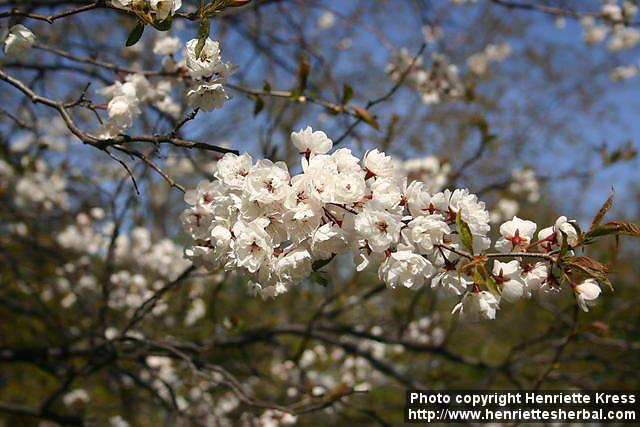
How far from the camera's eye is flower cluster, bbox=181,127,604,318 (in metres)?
1.18

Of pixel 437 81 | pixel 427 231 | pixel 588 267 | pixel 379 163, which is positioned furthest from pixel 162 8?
pixel 437 81

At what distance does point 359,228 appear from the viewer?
1.14 metres

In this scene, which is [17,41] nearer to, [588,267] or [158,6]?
[158,6]

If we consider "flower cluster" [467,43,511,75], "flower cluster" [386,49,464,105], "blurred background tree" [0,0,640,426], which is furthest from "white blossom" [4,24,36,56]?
"flower cluster" [467,43,511,75]

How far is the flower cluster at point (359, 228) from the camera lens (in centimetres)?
118

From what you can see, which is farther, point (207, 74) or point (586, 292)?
point (207, 74)

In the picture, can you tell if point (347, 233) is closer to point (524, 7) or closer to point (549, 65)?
point (524, 7)

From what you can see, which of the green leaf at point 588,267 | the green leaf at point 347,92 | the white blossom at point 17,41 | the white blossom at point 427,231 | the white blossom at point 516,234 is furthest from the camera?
the green leaf at point 347,92

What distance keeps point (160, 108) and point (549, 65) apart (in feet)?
Result: 36.6

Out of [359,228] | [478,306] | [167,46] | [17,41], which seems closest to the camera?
[359,228]

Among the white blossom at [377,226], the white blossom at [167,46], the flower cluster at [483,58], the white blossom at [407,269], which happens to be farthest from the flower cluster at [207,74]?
the flower cluster at [483,58]

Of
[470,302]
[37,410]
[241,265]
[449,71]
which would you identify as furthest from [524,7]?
[37,410]

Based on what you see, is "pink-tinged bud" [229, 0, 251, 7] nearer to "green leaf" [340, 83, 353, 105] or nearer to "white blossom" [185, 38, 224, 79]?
"white blossom" [185, 38, 224, 79]

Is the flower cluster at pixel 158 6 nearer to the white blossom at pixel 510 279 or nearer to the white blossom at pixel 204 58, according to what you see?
the white blossom at pixel 204 58
